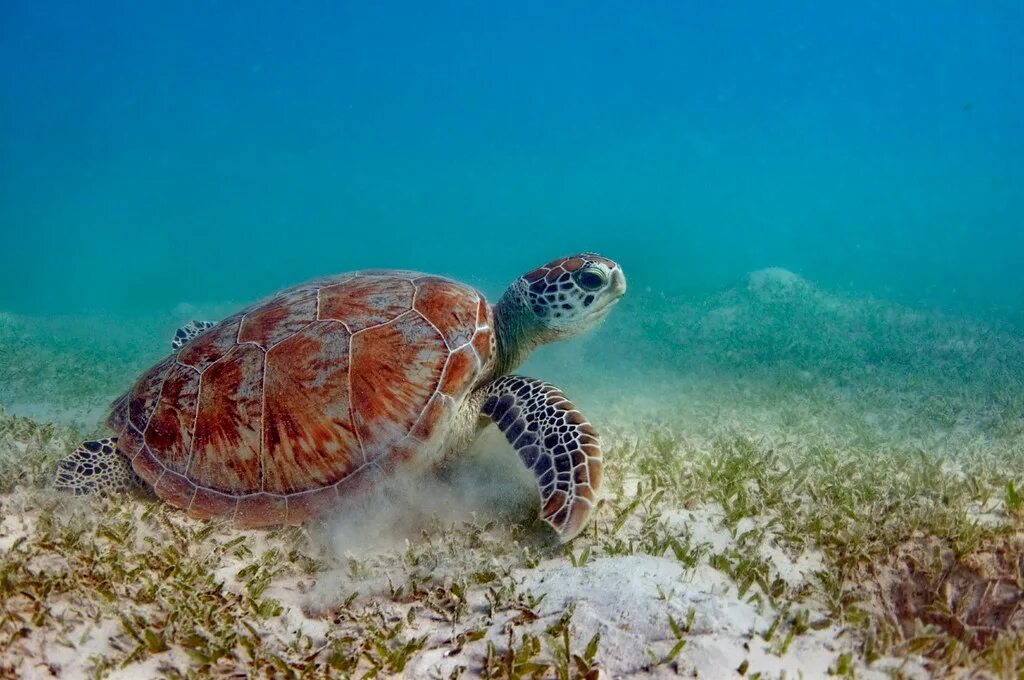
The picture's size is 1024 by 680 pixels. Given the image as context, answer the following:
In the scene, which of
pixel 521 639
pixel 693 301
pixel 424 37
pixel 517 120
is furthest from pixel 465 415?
pixel 424 37

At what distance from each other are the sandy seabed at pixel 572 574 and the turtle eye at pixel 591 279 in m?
1.26

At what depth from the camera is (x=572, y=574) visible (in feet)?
7.70

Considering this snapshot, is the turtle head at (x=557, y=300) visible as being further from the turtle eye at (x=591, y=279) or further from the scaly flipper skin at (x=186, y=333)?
the scaly flipper skin at (x=186, y=333)

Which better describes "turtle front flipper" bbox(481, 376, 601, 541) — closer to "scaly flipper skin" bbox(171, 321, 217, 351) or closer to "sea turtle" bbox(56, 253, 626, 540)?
"sea turtle" bbox(56, 253, 626, 540)

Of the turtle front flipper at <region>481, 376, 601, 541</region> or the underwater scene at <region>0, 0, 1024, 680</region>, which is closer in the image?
the underwater scene at <region>0, 0, 1024, 680</region>

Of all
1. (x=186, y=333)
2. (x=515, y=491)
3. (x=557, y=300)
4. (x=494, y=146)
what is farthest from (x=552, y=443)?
(x=494, y=146)

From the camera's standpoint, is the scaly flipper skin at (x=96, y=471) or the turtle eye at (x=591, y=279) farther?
the turtle eye at (x=591, y=279)

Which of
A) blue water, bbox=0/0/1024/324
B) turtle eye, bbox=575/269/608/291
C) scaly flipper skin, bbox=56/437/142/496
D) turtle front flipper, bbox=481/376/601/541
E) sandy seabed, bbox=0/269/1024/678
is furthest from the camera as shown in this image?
blue water, bbox=0/0/1024/324

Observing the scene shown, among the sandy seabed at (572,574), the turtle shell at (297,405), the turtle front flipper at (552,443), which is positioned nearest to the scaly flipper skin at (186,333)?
the sandy seabed at (572,574)

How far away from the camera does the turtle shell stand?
10.0 feet

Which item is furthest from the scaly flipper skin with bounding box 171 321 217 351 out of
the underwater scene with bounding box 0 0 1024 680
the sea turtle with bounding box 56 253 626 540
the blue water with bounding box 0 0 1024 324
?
the blue water with bounding box 0 0 1024 324

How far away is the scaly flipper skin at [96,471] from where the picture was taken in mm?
2988

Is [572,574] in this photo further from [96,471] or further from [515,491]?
[96,471]

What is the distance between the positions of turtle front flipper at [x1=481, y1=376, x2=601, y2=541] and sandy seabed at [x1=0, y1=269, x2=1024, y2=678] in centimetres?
20
